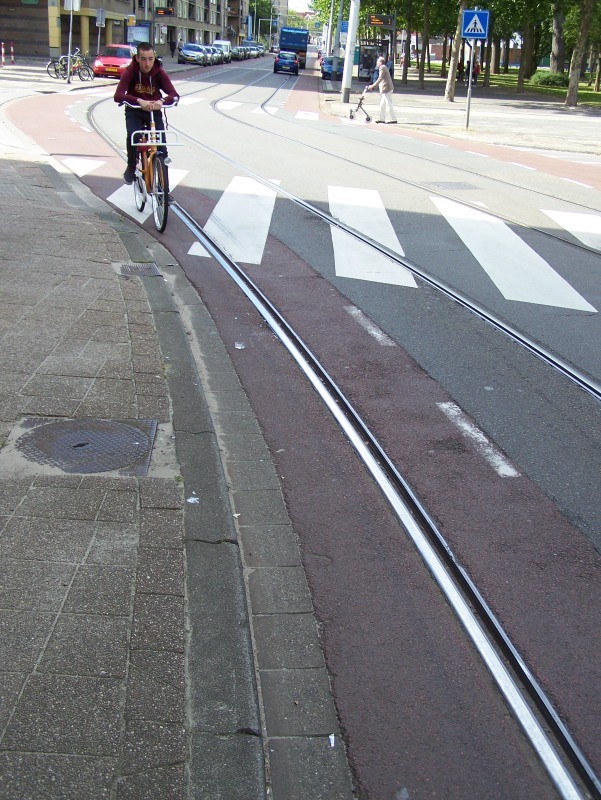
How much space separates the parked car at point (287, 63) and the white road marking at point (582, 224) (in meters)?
63.5

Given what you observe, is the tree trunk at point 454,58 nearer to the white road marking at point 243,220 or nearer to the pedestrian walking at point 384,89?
the pedestrian walking at point 384,89

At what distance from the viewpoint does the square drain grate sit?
851 cm

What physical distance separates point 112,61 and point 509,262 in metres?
41.8

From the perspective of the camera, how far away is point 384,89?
2872 centimetres

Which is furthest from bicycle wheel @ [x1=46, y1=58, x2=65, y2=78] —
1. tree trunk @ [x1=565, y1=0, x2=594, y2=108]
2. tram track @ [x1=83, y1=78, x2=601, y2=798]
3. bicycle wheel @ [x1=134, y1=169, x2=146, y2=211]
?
tram track @ [x1=83, y1=78, x2=601, y2=798]

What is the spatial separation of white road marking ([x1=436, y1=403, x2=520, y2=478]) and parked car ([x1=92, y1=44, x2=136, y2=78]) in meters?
44.6

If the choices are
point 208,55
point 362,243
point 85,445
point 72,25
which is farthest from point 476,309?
point 208,55

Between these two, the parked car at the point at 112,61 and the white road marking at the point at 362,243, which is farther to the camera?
the parked car at the point at 112,61

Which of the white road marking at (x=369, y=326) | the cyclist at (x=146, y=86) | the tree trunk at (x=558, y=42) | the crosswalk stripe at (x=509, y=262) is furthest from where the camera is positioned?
the tree trunk at (x=558, y=42)

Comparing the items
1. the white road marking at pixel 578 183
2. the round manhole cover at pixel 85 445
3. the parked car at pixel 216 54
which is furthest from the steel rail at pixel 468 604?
the parked car at pixel 216 54

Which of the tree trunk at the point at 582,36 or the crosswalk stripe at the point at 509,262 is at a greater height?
the tree trunk at the point at 582,36

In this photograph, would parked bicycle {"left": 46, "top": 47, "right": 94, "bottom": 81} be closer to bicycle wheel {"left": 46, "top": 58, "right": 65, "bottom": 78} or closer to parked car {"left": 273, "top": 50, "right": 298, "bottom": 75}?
bicycle wheel {"left": 46, "top": 58, "right": 65, "bottom": 78}

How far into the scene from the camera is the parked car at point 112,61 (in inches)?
1837

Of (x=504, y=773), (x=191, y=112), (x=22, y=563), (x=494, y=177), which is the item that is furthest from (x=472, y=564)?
(x=191, y=112)
